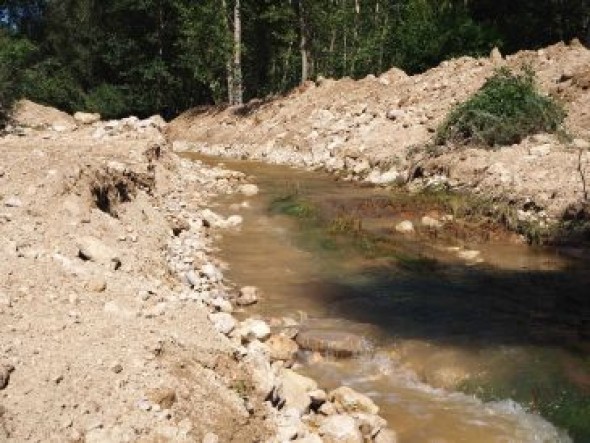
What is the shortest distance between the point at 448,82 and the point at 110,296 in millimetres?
17184

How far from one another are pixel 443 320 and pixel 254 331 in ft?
7.48

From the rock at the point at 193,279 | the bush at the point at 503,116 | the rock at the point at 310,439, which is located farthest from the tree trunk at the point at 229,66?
the rock at the point at 310,439

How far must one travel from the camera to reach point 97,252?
767 centimetres

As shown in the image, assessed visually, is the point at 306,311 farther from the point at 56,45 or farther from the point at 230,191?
the point at 56,45

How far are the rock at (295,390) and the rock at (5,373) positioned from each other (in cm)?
208

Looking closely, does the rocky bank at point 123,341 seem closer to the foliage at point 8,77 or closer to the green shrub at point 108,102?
the foliage at point 8,77

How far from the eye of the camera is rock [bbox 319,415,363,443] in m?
5.56

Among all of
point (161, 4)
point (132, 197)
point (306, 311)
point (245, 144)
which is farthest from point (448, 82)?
point (161, 4)

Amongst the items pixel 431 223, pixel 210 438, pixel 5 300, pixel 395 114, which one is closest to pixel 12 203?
pixel 5 300

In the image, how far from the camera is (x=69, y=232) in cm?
800

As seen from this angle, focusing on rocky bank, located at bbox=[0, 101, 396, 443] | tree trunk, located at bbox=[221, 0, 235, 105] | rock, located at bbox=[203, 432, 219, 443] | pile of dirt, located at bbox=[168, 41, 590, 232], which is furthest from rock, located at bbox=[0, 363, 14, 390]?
tree trunk, located at bbox=[221, 0, 235, 105]

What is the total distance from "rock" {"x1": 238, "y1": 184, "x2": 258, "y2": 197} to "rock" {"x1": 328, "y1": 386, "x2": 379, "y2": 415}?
32.6 ft

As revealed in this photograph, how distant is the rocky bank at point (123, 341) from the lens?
4.94 meters

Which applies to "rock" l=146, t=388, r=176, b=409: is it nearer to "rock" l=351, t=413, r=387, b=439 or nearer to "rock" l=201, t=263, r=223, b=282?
"rock" l=351, t=413, r=387, b=439
